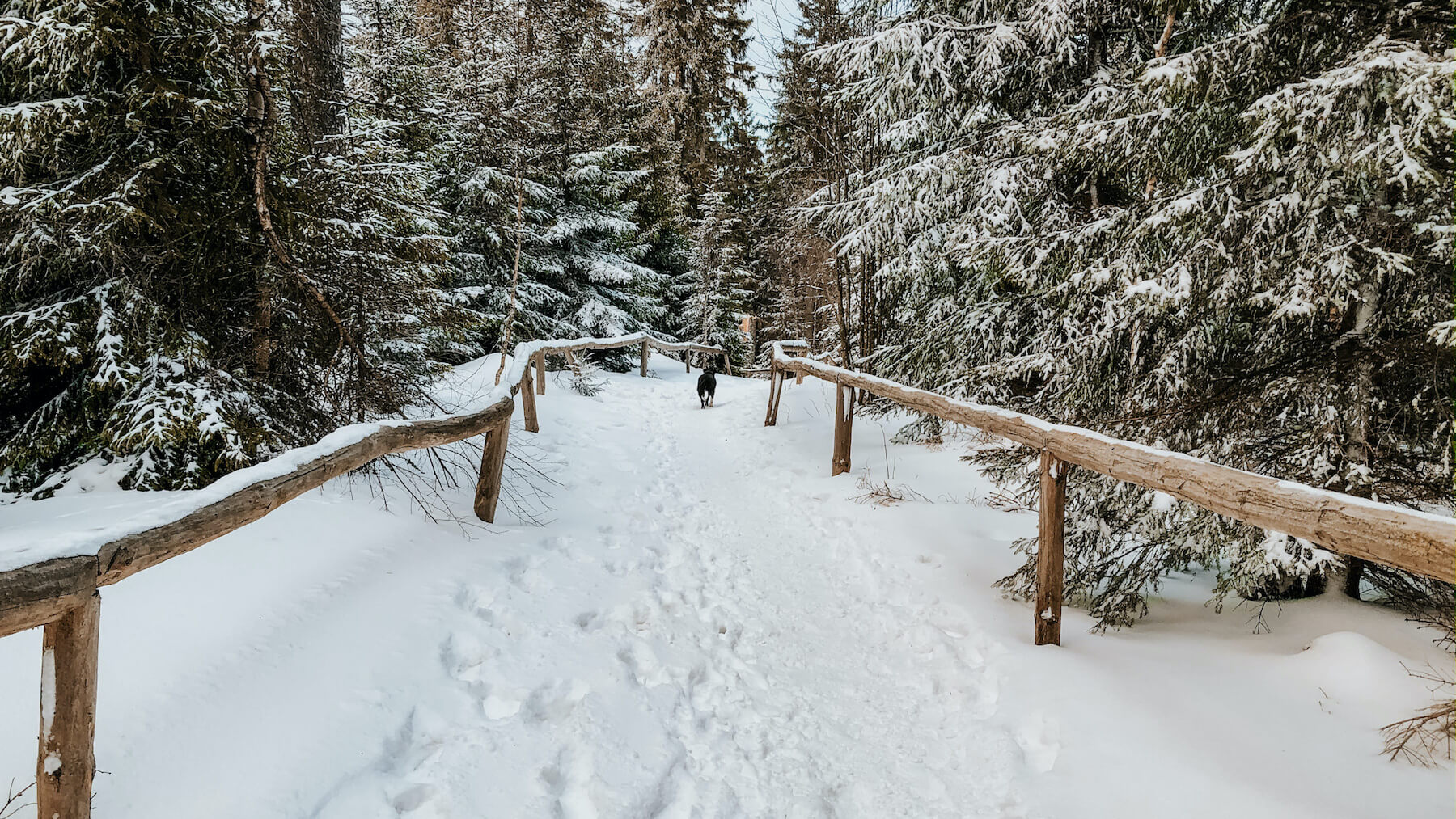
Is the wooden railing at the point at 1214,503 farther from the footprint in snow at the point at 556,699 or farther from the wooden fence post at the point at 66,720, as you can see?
the wooden fence post at the point at 66,720

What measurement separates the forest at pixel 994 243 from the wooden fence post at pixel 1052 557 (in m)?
0.44

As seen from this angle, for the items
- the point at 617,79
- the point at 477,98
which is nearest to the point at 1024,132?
the point at 477,98

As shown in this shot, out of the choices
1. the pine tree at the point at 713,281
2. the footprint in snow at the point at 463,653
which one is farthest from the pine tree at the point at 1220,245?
the pine tree at the point at 713,281

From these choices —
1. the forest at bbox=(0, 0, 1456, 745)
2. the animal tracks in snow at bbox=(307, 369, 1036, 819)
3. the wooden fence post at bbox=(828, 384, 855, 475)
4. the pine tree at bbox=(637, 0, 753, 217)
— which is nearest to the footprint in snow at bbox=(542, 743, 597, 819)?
the animal tracks in snow at bbox=(307, 369, 1036, 819)

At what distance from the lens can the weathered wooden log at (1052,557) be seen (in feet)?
12.5

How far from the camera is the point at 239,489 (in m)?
2.55

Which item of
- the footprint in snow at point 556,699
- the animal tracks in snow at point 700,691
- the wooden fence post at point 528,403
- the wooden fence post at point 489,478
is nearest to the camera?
the animal tracks in snow at point 700,691

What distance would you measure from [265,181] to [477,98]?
666 centimetres

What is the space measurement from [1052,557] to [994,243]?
296 cm

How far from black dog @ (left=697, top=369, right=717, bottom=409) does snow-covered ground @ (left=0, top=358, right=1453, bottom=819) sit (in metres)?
8.03

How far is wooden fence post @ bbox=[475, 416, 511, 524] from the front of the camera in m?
5.25

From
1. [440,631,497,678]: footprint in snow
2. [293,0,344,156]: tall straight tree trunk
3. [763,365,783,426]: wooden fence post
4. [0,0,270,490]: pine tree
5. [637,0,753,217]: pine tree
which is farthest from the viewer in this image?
[637,0,753,217]: pine tree

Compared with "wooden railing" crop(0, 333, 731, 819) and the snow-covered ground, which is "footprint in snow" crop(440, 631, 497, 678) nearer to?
the snow-covered ground

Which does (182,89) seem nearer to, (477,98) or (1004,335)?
(477,98)
